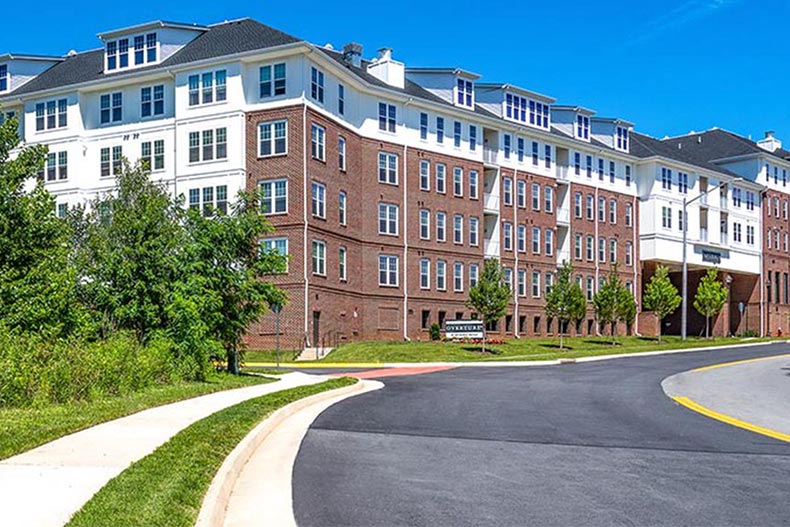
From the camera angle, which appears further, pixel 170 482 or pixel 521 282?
pixel 521 282

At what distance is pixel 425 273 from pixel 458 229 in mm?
4367

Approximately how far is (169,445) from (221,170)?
119 ft

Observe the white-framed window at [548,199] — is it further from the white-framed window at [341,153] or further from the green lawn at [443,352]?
the white-framed window at [341,153]

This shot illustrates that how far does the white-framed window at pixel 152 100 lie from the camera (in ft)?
159

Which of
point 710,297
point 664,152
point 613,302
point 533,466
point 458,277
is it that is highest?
point 664,152

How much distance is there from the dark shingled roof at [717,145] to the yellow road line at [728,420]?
6769cm

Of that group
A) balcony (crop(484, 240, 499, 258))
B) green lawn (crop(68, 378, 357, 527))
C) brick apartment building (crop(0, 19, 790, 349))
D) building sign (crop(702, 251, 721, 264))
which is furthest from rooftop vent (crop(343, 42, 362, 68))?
green lawn (crop(68, 378, 357, 527))

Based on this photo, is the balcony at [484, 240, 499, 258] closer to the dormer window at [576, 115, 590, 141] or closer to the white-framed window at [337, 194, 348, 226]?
the dormer window at [576, 115, 590, 141]

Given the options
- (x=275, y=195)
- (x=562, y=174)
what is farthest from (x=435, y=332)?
Answer: (x=562, y=174)

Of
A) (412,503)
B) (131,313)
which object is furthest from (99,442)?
(131,313)

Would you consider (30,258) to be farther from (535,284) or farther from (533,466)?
(535,284)

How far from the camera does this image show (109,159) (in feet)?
163

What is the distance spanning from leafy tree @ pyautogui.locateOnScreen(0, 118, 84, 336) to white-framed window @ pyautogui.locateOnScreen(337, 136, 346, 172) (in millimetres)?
24118

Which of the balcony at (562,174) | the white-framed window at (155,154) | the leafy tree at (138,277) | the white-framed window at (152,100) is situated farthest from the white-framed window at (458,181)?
the leafy tree at (138,277)
